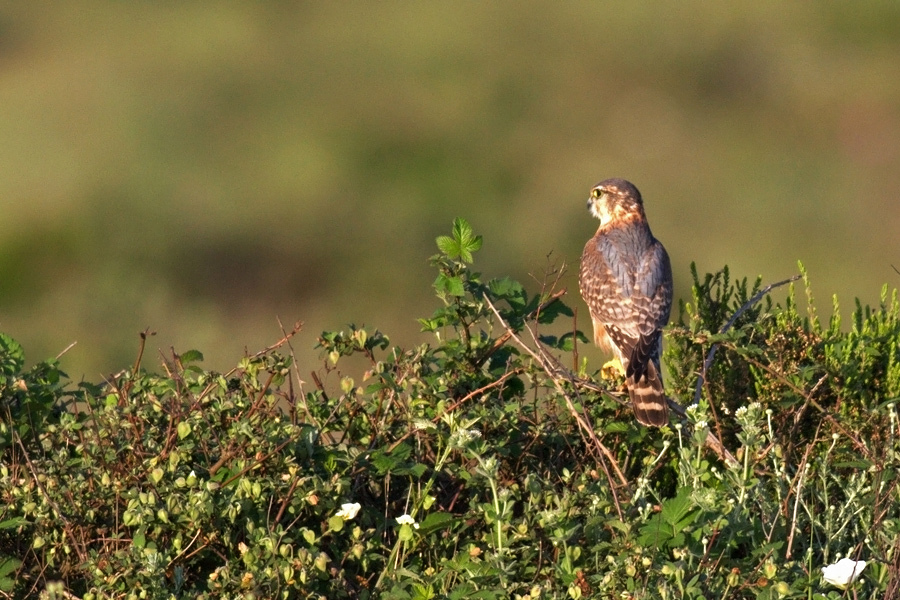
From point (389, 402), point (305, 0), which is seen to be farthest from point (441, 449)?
point (305, 0)

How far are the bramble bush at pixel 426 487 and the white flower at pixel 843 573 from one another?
6cm

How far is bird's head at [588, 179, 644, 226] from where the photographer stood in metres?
7.19

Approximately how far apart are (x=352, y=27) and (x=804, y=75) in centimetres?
707

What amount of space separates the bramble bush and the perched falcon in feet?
2.68

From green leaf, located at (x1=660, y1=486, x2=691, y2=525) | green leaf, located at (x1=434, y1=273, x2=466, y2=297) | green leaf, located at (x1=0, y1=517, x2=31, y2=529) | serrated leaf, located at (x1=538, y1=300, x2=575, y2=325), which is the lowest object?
green leaf, located at (x1=660, y1=486, x2=691, y2=525)

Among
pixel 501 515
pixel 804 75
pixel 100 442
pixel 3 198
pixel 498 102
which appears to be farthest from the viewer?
pixel 804 75

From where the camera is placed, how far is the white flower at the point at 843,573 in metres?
3.62

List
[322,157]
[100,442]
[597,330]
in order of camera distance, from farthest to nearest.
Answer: [322,157] < [597,330] < [100,442]

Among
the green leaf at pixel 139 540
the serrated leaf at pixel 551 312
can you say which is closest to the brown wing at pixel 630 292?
the serrated leaf at pixel 551 312

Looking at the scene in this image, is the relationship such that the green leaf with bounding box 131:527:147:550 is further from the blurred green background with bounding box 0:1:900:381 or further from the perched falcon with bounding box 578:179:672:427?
the blurred green background with bounding box 0:1:900:381

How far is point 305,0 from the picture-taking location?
24.3 m

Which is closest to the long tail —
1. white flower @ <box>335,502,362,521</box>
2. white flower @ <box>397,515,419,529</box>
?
white flower @ <box>397,515,419,529</box>

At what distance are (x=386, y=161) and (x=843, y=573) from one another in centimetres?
1457

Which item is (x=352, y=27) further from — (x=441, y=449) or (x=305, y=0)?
(x=441, y=449)
